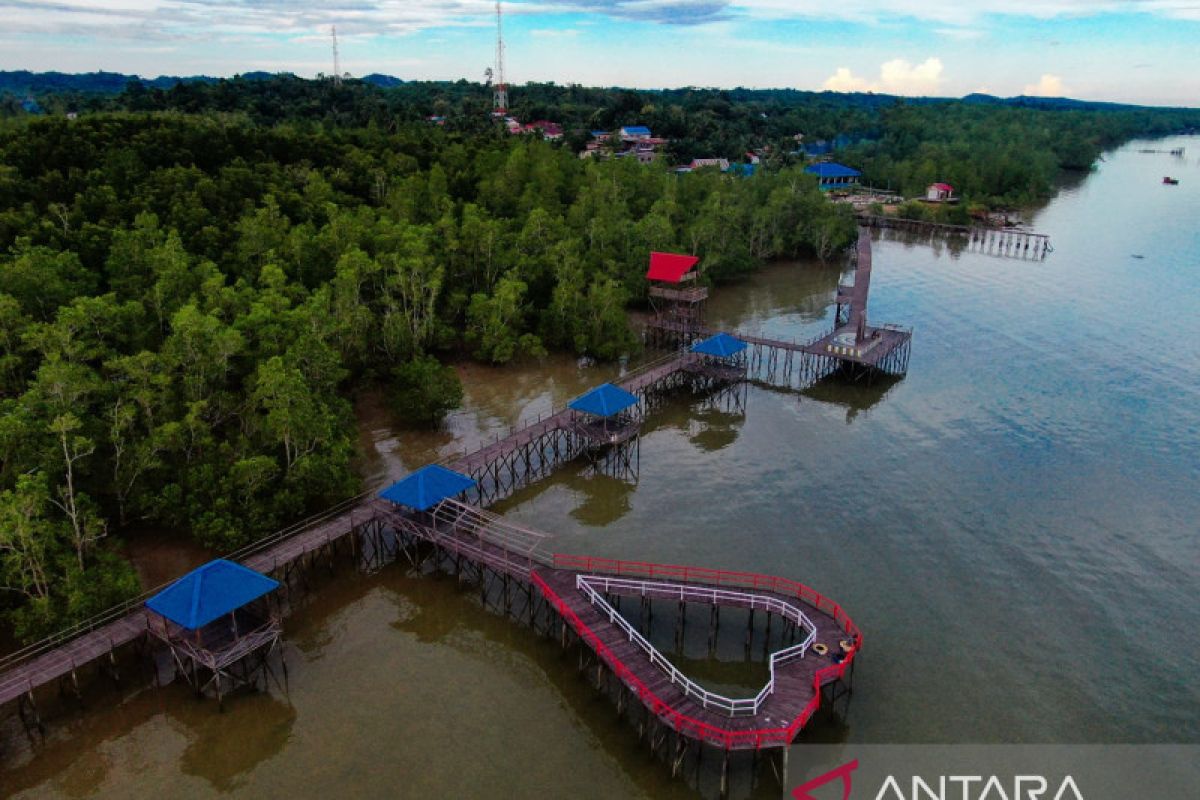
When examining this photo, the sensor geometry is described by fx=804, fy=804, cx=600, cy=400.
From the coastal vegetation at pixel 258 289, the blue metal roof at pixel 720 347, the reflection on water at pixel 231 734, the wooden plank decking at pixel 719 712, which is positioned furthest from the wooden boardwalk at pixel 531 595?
the blue metal roof at pixel 720 347

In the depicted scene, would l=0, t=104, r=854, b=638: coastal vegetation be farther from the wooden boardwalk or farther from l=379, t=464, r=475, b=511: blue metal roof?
l=379, t=464, r=475, b=511: blue metal roof

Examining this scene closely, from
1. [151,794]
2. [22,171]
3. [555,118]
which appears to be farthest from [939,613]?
[555,118]

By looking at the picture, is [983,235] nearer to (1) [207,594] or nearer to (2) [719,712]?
(2) [719,712]

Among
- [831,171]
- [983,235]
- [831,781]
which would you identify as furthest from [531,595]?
[831,171]

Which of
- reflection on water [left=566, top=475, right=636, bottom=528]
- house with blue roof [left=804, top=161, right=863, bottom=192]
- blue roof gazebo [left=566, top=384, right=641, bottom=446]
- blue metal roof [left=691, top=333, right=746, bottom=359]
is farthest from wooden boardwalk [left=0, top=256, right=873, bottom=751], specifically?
house with blue roof [left=804, top=161, right=863, bottom=192]

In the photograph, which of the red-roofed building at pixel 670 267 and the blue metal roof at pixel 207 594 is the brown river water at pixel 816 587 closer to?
the blue metal roof at pixel 207 594
